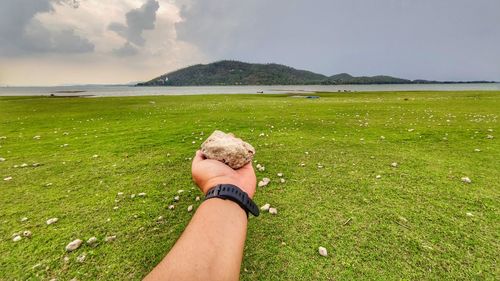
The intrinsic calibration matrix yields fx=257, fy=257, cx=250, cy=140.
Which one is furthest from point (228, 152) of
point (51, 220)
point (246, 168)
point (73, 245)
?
point (51, 220)

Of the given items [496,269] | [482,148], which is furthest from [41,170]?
[482,148]

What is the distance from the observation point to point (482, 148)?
10.8m

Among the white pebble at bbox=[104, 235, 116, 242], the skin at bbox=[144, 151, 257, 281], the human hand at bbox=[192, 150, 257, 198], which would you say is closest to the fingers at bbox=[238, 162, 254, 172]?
the human hand at bbox=[192, 150, 257, 198]

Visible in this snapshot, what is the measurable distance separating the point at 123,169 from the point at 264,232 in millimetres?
6501

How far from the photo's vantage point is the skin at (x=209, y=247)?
6.67ft

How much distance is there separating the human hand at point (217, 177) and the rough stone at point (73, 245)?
296 centimetres

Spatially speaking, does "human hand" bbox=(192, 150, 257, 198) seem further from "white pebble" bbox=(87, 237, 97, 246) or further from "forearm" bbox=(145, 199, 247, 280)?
"white pebble" bbox=(87, 237, 97, 246)

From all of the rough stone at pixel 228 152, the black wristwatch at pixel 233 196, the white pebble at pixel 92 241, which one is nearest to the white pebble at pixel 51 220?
the white pebble at pixel 92 241

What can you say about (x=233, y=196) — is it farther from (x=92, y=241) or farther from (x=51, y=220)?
(x=51, y=220)

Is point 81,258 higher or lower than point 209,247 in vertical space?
lower

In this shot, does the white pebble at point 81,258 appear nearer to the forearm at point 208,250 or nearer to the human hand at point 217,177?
the human hand at point 217,177

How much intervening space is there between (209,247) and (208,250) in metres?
0.03

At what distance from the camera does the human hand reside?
3612mm

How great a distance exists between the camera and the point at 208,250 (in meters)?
2.20
